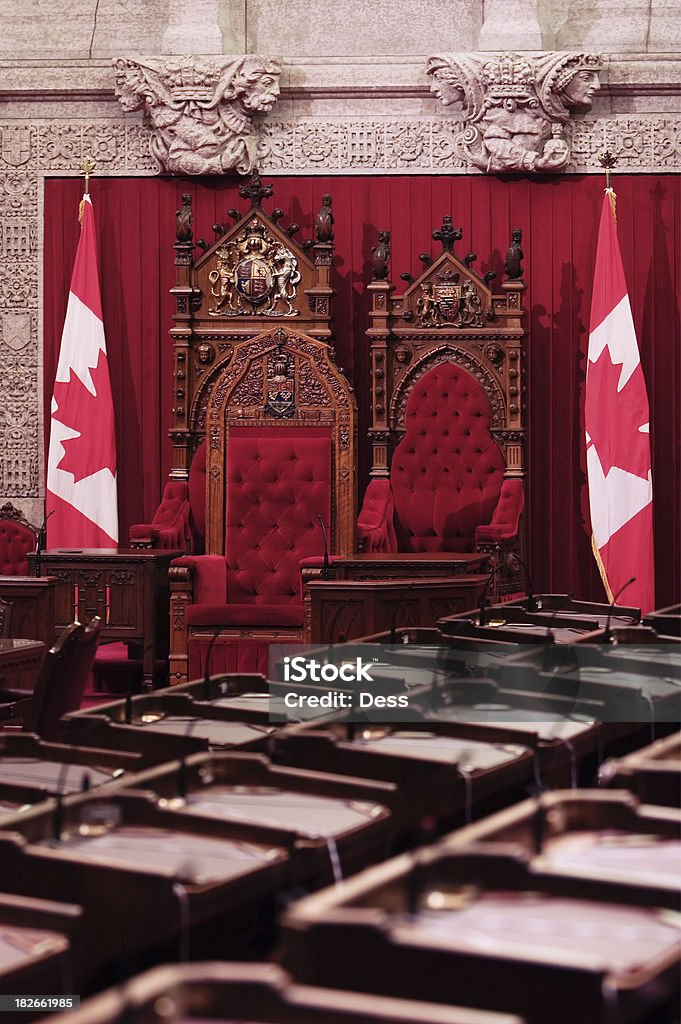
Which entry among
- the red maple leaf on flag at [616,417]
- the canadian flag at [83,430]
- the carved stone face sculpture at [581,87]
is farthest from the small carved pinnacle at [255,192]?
the red maple leaf on flag at [616,417]

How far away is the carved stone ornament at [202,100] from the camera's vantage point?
7660mm

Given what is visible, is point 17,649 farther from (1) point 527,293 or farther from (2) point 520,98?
(2) point 520,98

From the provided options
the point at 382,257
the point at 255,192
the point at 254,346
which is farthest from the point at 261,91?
the point at 254,346

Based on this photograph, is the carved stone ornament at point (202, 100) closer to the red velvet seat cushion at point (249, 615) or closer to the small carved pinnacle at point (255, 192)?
the small carved pinnacle at point (255, 192)

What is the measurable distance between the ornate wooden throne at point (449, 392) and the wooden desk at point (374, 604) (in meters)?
1.56

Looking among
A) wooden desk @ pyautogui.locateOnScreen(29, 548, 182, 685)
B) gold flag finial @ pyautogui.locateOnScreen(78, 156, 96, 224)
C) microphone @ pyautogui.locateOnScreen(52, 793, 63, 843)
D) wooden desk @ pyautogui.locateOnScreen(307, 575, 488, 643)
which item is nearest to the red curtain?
gold flag finial @ pyautogui.locateOnScreen(78, 156, 96, 224)

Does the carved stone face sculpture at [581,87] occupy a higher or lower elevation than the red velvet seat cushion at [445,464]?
higher

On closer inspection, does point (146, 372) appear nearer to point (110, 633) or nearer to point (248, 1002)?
point (110, 633)

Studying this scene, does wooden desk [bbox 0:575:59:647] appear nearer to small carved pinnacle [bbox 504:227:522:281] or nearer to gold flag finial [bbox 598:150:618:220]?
small carved pinnacle [bbox 504:227:522:281]

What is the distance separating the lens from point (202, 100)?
25.1 ft

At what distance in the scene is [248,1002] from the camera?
1.16 meters

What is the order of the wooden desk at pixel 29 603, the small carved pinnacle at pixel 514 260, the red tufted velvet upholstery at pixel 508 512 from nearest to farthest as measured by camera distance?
1. the wooden desk at pixel 29 603
2. the red tufted velvet upholstery at pixel 508 512
3. the small carved pinnacle at pixel 514 260

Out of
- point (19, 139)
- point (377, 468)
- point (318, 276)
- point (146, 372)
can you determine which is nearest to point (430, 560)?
point (377, 468)

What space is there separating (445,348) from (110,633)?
7.75 ft
